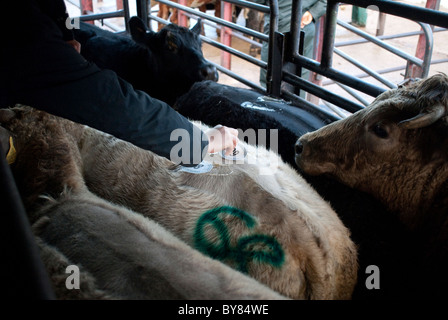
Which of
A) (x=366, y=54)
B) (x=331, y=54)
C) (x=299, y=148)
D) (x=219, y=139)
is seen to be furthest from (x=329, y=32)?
(x=366, y=54)

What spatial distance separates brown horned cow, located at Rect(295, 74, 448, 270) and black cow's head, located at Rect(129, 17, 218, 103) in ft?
7.26

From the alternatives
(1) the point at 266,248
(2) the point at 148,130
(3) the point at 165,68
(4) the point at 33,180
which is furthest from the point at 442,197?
(3) the point at 165,68

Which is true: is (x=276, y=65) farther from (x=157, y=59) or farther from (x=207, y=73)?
(x=157, y=59)

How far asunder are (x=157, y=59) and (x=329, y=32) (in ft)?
7.14

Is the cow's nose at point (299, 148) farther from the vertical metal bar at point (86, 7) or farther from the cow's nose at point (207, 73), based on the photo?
the vertical metal bar at point (86, 7)

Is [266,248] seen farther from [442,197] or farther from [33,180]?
[33,180]

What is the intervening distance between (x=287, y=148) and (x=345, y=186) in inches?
20.7

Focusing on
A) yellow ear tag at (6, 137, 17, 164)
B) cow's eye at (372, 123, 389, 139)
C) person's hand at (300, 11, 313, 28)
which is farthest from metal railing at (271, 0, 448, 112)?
yellow ear tag at (6, 137, 17, 164)

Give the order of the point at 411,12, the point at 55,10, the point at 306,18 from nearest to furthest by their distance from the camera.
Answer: the point at 55,10
the point at 411,12
the point at 306,18

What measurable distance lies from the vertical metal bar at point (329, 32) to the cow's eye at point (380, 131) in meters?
1.05

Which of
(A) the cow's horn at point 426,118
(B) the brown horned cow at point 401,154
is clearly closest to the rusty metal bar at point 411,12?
(B) the brown horned cow at point 401,154

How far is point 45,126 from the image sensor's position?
7.48 ft

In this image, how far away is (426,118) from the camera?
2035 mm

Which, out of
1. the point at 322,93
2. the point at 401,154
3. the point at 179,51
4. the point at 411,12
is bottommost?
the point at 179,51
